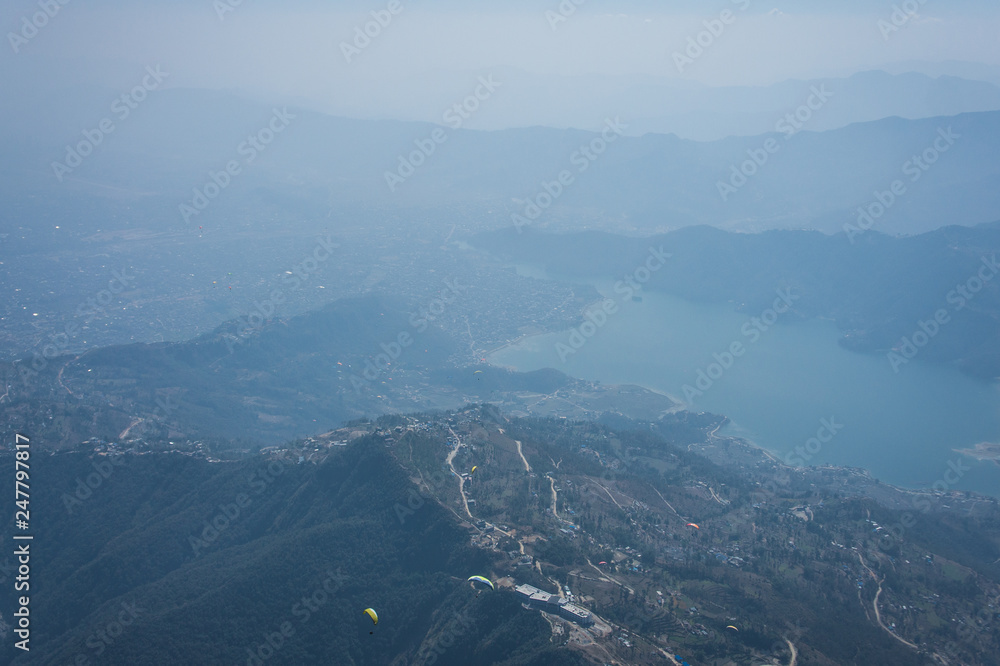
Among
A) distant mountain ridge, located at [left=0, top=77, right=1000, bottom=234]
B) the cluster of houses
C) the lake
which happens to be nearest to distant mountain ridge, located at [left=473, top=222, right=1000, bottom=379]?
the lake

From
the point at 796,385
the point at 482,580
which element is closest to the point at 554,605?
the point at 482,580

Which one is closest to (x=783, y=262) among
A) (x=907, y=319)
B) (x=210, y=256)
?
(x=907, y=319)

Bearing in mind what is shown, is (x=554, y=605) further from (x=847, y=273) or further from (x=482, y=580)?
(x=847, y=273)

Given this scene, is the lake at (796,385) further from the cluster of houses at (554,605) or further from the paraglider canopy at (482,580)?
the paraglider canopy at (482,580)

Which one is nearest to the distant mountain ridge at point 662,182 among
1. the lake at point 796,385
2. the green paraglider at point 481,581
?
the lake at point 796,385

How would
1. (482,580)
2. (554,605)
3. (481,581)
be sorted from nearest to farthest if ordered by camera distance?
1. (482,580)
2. (554,605)
3. (481,581)

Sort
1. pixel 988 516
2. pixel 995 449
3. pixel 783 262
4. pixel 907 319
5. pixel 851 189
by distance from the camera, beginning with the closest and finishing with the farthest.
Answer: pixel 988 516 < pixel 995 449 < pixel 907 319 < pixel 783 262 < pixel 851 189

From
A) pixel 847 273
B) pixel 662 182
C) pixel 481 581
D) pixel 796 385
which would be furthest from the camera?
pixel 662 182

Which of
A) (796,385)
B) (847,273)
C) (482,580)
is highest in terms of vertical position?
(482,580)

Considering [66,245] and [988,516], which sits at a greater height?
[988,516]

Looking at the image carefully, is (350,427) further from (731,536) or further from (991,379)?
(991,379)
